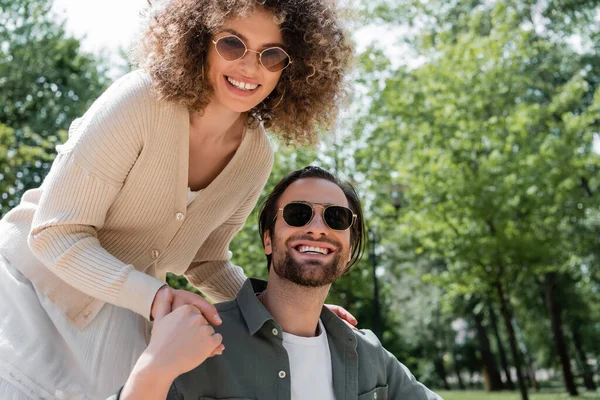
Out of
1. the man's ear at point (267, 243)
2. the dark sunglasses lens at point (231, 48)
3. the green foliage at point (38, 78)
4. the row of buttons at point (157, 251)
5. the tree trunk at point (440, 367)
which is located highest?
the green foliage at point (38, 78)

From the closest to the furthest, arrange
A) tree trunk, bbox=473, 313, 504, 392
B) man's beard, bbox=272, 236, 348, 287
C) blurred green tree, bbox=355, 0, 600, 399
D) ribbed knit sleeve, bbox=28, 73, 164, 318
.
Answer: ribbed knit sleeve, bbox=28, 73, 164, 318 → man's beard, bbox=272, 236, 348, 287 → blurred green tree, bbox=355, 0, 600, 399 → tree trunk, bbox=473, 313, 504, 392

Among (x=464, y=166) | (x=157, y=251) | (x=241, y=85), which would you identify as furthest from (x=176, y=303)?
(x=464, y=166)

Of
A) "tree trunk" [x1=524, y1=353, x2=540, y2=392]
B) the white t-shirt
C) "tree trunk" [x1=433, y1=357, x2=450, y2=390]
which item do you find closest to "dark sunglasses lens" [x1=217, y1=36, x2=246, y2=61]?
the white t-shirt

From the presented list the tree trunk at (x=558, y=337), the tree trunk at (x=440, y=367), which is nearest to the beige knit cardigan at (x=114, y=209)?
the tree trunk at (x=558, y=337)

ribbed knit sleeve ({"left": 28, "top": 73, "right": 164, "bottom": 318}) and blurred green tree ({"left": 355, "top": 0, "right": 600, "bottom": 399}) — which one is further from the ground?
blurred green tree ({"left": 355, "top": 0, "right": 600, "bottom": 399})

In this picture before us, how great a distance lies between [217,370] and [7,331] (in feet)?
2.51

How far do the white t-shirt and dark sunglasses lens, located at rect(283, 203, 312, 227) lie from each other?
49cm

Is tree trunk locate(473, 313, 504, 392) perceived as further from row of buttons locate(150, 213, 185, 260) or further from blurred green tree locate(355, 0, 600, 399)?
row of buttons locate(150, 213, 185, 260)

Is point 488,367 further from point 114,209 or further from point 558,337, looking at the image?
point 114,209

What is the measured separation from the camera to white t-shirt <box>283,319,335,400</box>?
105 inches

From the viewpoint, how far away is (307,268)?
9.16 ft

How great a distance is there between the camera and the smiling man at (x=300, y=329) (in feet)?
8.38

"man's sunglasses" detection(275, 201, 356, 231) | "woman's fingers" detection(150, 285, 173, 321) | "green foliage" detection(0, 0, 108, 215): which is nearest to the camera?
"woman's fingers" detection(150, 285, 173, 321)

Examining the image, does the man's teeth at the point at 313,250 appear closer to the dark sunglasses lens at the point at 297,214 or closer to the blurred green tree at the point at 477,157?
the dark sunglasses lens at the point at 297,214
